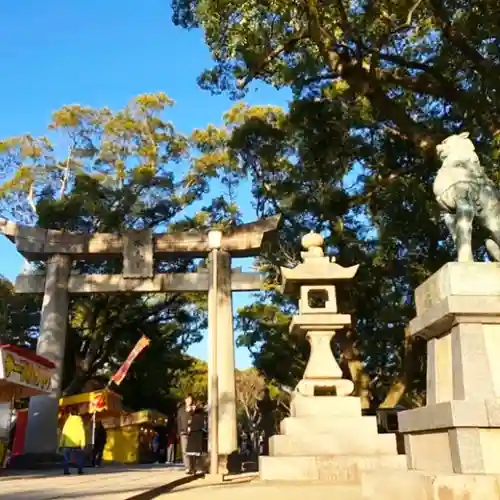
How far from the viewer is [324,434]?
900cm

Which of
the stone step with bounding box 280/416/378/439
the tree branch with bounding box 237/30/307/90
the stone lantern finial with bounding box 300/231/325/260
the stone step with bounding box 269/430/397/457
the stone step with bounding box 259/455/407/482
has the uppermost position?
the tree branch with bounding box 237/30/307/90

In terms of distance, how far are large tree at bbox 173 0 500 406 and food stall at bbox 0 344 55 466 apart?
654cm

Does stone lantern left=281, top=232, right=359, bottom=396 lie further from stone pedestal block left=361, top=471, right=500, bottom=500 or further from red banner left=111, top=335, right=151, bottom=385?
red banner left=111, top=335, right=151, bottom=385

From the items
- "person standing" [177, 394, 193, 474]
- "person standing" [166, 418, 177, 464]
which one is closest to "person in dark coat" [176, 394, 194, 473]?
"person standing" [177, 394, 193, 474]

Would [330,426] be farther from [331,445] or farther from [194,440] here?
[194,440]

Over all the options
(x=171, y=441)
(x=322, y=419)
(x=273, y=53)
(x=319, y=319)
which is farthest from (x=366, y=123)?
(x=171, y=441)

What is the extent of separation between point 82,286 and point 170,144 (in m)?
9.62

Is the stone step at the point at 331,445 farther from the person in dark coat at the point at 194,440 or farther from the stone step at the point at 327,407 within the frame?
the person in dark coat at the point at 194,440

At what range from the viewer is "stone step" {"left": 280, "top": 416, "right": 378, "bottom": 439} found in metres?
9.05

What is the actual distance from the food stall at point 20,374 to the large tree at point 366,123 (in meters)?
6.54

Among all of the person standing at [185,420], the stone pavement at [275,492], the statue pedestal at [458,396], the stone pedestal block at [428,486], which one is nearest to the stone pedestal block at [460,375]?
the statue pedestal at [458,396]

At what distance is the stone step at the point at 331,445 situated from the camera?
8.89 meters

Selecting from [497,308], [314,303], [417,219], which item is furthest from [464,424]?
[417,219]

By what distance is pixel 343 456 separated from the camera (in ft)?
28.6
